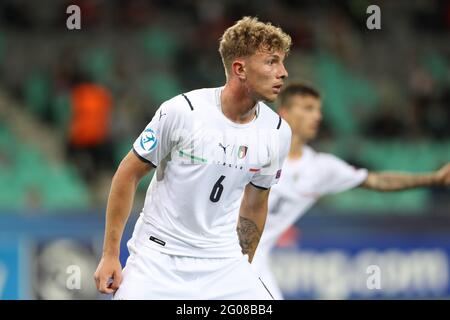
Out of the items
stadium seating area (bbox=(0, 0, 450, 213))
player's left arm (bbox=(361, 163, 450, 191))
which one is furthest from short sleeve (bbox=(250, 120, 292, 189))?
stadium seating area (bbox=(0, 0, 450, 213))

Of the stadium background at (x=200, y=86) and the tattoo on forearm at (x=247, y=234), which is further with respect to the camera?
the stadium background at (x=200, y=86)

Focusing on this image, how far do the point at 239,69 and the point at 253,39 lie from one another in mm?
182

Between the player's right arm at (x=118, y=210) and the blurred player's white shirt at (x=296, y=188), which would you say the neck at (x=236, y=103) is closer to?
the player's right arm at (x=118, y=210)

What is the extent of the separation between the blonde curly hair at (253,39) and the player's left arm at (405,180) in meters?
2.31

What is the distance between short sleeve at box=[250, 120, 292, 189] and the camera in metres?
5.57

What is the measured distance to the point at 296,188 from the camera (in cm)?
795

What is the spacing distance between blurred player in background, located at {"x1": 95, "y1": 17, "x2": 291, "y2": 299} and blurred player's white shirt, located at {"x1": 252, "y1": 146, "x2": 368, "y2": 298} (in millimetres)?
1954

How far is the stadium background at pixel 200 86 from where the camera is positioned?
33.5 feet

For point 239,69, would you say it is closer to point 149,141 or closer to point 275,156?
point 275,156

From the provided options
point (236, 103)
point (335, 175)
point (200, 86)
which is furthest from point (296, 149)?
point (200, 86)

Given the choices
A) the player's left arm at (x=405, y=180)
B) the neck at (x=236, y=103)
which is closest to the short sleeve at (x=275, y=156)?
the neck at (x=236, y=103)

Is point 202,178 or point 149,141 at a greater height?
point 149,141

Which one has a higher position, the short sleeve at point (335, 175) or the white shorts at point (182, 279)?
the short sleeve at point (335, 175)
